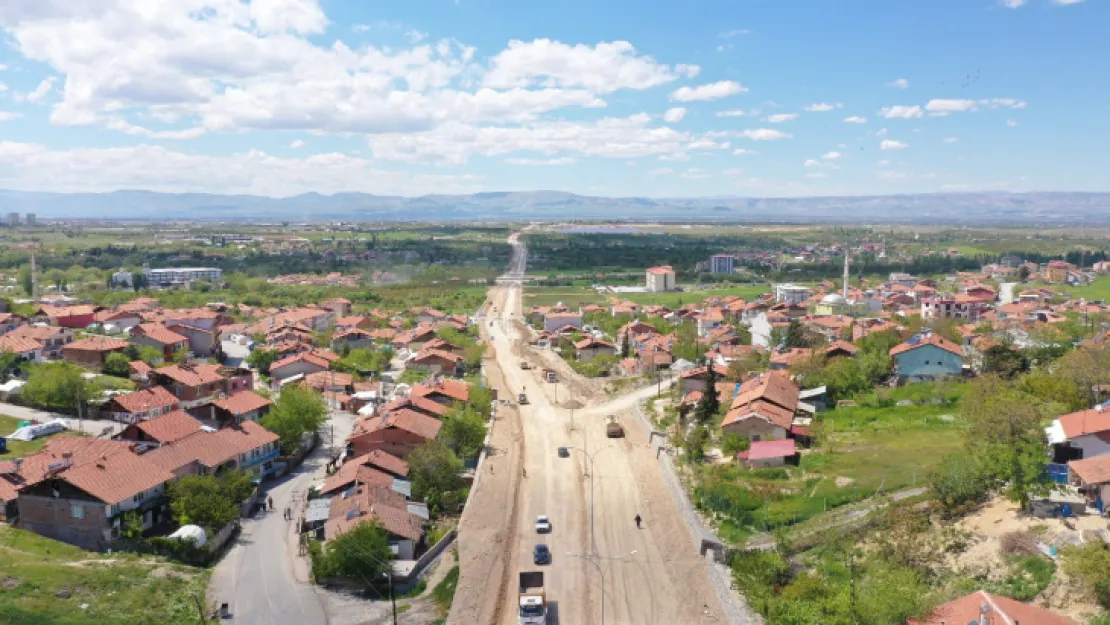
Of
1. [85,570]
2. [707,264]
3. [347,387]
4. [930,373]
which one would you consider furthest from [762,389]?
[707,264]

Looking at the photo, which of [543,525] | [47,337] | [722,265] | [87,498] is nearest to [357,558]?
[543,525]

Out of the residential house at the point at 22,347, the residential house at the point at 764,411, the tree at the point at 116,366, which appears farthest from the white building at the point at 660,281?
the residential house at the point at 22,347

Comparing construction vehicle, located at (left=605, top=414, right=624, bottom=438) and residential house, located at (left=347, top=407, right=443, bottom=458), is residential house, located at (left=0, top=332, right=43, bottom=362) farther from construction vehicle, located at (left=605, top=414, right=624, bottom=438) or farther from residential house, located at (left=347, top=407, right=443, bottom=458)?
construction vehicle, located at (left=605, top=414, right=624, bottom=438)

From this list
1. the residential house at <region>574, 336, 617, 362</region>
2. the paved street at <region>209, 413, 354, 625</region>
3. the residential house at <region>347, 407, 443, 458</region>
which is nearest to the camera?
the paved street at <region>209, 413, 354, 625</region>

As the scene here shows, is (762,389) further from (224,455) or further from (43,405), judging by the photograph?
(43,405)

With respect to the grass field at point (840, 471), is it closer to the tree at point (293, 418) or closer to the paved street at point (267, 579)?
the paved street at point (267, 579)

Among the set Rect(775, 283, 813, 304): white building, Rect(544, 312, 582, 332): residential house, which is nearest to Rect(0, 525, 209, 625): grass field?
Rect(544, 312, 582, 332): residential house

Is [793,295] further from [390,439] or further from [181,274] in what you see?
[181,274]
